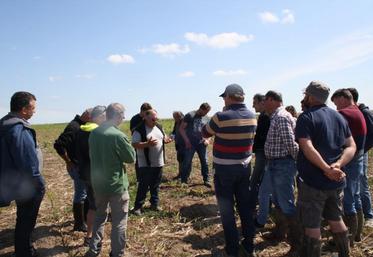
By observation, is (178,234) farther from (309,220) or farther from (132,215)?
(309,220)

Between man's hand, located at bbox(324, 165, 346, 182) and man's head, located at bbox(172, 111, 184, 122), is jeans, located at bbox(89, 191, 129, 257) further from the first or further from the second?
man's head, located at bbox(172, 111, 184, 122)

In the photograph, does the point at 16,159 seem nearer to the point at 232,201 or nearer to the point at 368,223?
the point at 232,201

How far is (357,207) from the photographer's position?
19.9 ft

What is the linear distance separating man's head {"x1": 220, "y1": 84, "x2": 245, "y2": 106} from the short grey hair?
162 cm

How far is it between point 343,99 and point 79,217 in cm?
523

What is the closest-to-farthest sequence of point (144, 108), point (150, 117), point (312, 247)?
1. point (312, 247)
2. point (150, 117)
3. point (144, 108)

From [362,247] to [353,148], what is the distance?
2037 mm

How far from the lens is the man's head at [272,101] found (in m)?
5.84

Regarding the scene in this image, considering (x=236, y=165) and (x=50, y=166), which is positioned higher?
(x=236, y=165)

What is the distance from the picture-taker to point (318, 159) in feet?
14.4

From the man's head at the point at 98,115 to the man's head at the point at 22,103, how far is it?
94cm

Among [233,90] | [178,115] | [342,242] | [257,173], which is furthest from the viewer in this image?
[178,115]

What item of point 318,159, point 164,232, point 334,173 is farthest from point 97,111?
point 334,173

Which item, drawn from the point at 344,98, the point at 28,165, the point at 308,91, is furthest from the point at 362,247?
the point at 28,165
